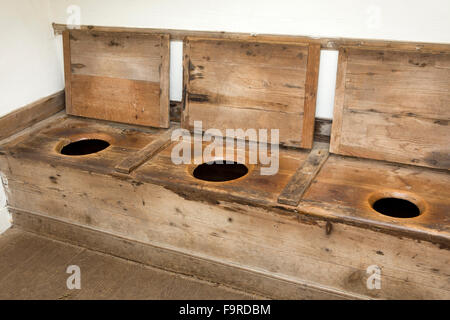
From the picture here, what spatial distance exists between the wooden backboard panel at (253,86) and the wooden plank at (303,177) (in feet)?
0.31

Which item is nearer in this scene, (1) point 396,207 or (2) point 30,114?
(1) point 396,207

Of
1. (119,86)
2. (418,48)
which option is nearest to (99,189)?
(119,86)

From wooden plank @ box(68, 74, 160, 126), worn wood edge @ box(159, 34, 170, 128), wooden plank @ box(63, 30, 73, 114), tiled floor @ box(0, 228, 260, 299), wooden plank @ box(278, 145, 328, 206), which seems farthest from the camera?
wooden plank @ box(63, 30, 73, 114)

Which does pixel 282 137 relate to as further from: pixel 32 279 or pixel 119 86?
pixel 32 279

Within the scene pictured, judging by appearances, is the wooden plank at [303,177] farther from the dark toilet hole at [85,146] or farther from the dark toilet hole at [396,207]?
the dark toilet hole at [85,146]

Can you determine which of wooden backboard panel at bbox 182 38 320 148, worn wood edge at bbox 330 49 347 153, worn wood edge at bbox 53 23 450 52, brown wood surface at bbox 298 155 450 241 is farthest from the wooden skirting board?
worn wood edge at bbox 53 23 450 52

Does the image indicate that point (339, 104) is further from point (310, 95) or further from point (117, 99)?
point (117, 99)

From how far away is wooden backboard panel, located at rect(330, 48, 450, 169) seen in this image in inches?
92.7

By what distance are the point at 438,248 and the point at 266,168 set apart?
3.07 feet

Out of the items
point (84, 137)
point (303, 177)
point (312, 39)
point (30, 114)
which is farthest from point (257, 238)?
point (30, 114)

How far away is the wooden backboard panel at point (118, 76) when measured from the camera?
115 inches

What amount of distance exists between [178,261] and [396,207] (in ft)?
3.91

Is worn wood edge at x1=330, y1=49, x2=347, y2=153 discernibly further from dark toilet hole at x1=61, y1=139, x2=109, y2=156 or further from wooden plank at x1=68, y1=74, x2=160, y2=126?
dark toilet hole at x1=61, y1=139, x2=109, y2=156

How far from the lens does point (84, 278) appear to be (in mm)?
2553
